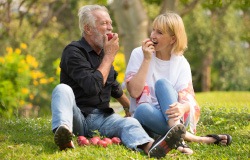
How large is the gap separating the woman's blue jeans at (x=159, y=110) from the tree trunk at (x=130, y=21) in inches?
211

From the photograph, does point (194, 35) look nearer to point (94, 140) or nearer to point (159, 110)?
point (159, 110)

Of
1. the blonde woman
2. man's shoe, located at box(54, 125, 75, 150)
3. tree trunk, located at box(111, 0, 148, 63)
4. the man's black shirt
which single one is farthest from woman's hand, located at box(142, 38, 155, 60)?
tree trunk, located at box(111, 0, 148, 63)

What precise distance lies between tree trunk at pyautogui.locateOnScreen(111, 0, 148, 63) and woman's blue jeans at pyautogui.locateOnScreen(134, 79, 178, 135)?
535cm

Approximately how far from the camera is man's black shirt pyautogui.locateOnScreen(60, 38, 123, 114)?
4684 mm

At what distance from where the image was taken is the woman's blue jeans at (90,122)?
442 cm

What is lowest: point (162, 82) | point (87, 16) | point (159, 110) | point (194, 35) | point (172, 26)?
point (194, 35)

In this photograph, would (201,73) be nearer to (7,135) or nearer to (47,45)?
(47,45)

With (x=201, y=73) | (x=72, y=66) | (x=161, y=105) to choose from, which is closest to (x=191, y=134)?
(x=161, y=105)

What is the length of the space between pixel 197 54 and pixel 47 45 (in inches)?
270

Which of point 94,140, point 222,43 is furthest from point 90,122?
point 222,43

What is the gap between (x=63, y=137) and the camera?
429 centimetres

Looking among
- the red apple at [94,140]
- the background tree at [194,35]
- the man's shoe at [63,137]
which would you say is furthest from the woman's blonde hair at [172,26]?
the background tree at [194,35]

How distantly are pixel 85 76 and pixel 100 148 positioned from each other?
0.64 metres

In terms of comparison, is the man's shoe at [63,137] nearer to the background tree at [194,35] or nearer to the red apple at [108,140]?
the red apple at [108,140]
